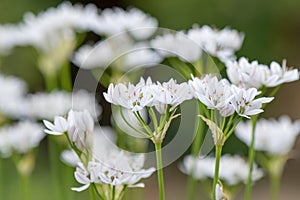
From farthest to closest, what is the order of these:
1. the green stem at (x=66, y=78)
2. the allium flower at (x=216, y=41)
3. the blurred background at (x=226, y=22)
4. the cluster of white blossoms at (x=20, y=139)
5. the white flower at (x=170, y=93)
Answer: the blurred background at (x=226, y=22) < the green stem at (x=66, y=78) < the cluster of white blossoms at (x=20, y=139) < the allium flower at (x=216, y=41) < the white flower at (x=170, y=93)

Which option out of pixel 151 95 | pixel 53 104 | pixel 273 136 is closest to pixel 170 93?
pixel 151 95

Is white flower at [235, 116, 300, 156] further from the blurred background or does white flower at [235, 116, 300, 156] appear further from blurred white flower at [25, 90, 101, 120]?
the blurred background

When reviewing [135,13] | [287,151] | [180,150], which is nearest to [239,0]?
[135,13]

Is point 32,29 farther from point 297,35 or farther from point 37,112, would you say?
point 297,35

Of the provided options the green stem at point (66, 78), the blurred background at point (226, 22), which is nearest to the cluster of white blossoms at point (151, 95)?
the green stem at point (66, 78)

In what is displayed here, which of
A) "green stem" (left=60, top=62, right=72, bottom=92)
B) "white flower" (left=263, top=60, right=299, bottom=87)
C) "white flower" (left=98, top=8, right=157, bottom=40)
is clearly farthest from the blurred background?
"white flower" (left=263, top=60, right=299, bottom=87)

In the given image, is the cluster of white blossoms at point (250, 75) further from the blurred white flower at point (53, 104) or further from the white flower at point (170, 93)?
the blurred white flower at point (53, 104)

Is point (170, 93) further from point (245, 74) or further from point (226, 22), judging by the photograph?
point (226, 22)
